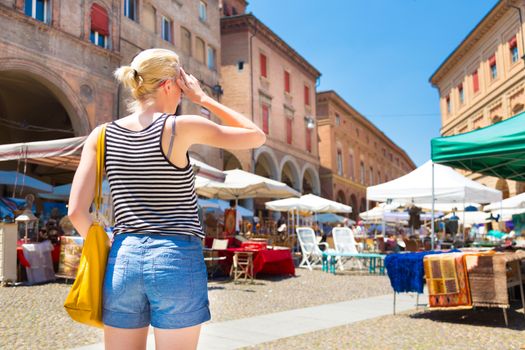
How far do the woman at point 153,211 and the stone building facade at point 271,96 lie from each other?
78.8ft

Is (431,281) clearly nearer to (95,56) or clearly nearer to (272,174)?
(95,56)

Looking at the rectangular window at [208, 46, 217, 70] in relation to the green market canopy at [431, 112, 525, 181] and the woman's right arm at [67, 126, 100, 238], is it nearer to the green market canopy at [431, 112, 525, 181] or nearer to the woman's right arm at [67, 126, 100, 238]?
the green market canopy at [431, 112, 525, 181]

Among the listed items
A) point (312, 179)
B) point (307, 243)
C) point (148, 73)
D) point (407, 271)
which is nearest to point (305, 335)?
point (407, 271)

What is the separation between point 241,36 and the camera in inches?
1085

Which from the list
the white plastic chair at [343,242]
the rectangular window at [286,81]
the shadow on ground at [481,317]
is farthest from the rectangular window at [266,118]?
the shadow on ground at [481,317]

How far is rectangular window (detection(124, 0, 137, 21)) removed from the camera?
19.5 meters

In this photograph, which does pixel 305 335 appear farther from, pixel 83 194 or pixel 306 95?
pixel 306 95

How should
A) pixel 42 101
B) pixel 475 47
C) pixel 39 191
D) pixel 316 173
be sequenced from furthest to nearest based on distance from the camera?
pixel 316 173
pixel 475 47
pixel 42 101
pixel 39 191

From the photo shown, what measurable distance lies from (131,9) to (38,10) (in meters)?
4.81

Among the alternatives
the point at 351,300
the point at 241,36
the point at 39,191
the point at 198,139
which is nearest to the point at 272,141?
the point at 241,36

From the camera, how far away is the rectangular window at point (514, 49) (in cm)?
2558

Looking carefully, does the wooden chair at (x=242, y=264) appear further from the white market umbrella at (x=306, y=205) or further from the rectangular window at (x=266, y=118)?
the rectangular window at (x=266, y=118)

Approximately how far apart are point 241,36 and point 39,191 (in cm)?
1518

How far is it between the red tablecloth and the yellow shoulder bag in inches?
342
